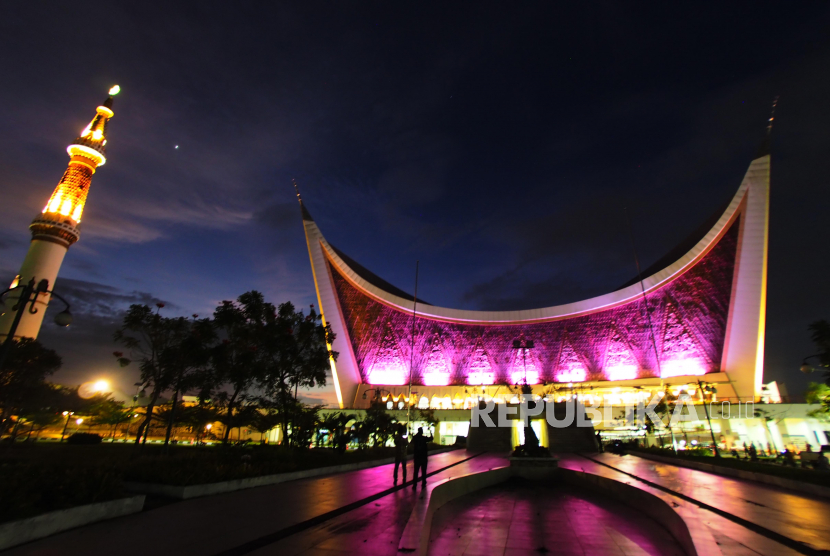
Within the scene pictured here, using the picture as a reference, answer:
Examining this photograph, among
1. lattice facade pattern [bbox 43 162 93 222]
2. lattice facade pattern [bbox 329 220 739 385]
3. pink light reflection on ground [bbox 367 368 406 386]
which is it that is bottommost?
pink light reflection on ground [bbox 367 368 406 386]

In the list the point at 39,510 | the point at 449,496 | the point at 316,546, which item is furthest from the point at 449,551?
the point at 39,510

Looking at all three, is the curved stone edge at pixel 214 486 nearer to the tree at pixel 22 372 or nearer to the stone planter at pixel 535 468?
the stone planter at pixel 535 468

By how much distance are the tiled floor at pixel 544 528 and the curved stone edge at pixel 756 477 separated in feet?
11.4

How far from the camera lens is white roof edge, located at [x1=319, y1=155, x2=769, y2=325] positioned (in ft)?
95.5

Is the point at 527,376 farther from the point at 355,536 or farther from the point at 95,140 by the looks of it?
the point at 95,140

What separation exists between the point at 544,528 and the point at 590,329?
3238 centimetres

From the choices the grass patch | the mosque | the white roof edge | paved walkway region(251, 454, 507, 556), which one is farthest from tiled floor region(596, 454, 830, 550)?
the white roof edge

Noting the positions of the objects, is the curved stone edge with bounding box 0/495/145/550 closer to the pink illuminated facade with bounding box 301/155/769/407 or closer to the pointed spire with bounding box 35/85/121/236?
the pink illuminated facade with bounding box 301/155/769/407

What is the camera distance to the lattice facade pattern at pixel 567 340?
29094 millimetres

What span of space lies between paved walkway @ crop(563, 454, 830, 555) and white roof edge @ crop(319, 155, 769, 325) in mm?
24248

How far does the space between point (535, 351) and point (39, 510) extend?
3618 centimetres

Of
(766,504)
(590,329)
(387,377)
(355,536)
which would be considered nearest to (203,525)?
(355,536)

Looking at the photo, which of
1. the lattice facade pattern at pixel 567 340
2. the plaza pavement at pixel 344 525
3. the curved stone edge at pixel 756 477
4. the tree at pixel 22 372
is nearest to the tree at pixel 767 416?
the lattice facade pattern at pixel 567 340

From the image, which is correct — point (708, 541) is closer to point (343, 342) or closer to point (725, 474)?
point (725, 474)
